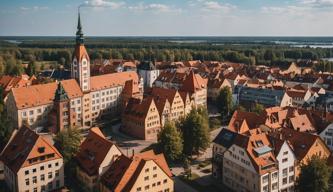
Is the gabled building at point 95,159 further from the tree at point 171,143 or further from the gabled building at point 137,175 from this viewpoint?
the tree at point 171,143

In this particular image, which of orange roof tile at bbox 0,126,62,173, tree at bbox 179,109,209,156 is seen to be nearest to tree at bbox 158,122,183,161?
tree at bbox 179,109,209,156

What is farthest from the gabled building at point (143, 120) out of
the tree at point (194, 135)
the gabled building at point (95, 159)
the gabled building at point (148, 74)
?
the gabled building at point (148, 74)

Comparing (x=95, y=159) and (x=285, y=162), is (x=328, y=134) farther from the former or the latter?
(x=95, y=159)

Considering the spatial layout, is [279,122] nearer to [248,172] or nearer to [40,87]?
[248,172]

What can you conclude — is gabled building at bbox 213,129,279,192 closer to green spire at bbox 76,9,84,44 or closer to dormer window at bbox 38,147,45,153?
dormer window at bbox 38,147,45,153

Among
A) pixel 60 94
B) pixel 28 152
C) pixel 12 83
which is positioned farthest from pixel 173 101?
pixel 12 83
